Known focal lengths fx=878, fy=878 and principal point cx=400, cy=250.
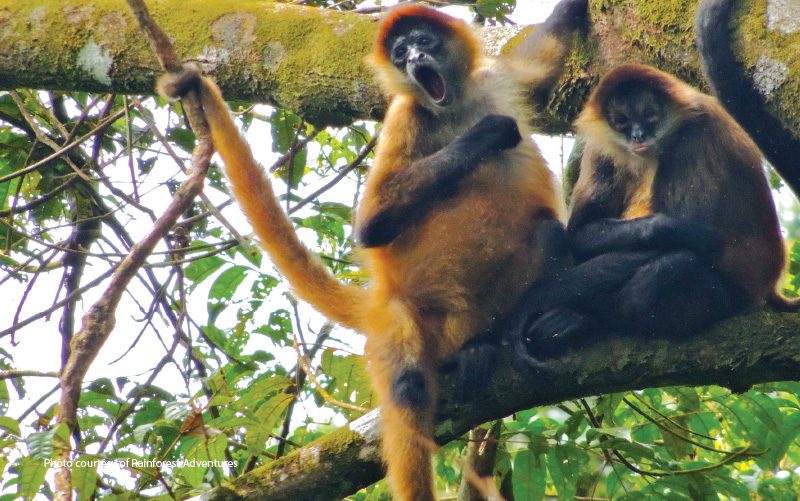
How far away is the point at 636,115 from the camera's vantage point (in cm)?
485

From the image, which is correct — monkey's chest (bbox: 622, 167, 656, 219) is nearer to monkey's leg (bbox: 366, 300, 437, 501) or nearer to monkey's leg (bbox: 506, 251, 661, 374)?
monkey's leg (bbox: 506, 251, 661, 374)

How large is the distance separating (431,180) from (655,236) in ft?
3.88

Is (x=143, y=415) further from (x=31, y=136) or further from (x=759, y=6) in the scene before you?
(x=759, y=6)

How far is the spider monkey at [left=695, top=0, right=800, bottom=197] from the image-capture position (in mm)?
3803

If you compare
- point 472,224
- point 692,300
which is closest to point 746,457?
point 692,300

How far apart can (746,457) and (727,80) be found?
5.78 feet

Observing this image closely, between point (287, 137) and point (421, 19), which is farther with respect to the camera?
point (287, 137)

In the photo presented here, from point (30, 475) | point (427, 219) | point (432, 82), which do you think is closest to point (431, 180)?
point (427, 219)

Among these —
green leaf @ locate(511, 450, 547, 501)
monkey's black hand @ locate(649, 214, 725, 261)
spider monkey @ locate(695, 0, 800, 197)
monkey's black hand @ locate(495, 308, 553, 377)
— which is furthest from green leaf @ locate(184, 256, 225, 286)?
spider monkey @ locate(695, 0, 800, 197)

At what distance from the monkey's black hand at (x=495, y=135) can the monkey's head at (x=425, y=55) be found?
51 centimetres

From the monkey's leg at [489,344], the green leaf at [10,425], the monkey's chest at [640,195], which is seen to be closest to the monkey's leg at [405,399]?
the monkey's leg at [489,344]

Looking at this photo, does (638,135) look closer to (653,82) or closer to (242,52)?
(653,82)

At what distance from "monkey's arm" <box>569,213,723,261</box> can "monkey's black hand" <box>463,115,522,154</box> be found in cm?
67

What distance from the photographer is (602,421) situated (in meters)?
5.18
